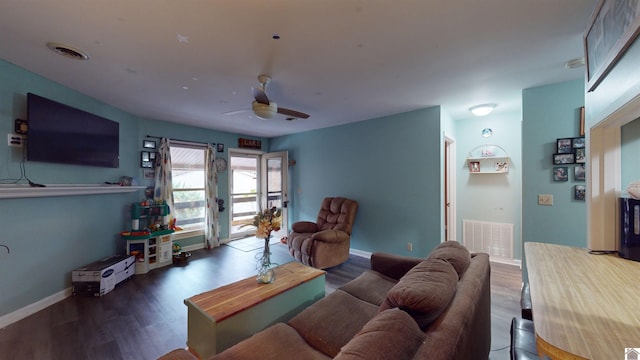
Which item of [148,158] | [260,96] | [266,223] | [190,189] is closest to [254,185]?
[190,189]

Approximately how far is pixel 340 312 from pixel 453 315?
2.81ft

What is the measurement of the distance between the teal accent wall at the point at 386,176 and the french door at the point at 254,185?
27.6 inches

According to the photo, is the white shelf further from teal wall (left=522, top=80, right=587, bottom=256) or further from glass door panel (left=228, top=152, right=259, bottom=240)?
teal wall (left=522, top=80, right=587, bottom=256)

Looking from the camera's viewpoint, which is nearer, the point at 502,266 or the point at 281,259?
the point at 502,266

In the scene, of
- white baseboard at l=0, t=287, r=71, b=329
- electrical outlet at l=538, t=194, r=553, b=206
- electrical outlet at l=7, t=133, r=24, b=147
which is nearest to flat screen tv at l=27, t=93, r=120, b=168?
electrical outlet at l=7, t=133, r=24, b=147

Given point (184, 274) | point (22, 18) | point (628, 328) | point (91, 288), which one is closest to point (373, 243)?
point (184, 274)

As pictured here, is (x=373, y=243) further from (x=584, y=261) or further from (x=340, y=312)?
(x=584, y=261)

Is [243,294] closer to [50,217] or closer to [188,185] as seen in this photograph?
[50,217]

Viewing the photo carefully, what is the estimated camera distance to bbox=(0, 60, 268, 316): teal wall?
2289 millimetres

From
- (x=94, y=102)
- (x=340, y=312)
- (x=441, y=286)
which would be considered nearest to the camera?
(x=441, y=286)

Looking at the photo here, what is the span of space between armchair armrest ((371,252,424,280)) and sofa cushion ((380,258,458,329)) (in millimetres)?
933

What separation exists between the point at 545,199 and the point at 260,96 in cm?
333

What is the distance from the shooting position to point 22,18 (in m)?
1.59

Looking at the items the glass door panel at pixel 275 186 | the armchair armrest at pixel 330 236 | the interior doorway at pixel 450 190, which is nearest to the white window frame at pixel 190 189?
the glass door panel at pixel 275 186
